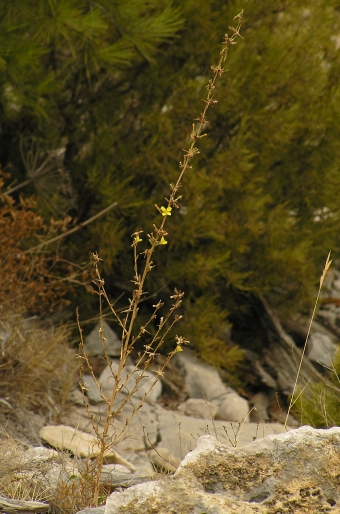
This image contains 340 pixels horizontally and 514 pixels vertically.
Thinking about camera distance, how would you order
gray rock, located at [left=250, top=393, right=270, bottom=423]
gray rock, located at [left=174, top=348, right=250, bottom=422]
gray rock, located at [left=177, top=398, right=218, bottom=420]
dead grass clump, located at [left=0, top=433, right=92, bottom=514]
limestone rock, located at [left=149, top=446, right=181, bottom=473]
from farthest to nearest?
gray rock, located at [left=250, top=393, right=270, bottom=423] → gray rock, located at [left=174, top=348, right=250, bottom=422] → gray rock, located at [left=177, top=398, right=218, bottom=420] → limestone rock, located at [left=149, top=446, right=181, bottom=473] → dead grass clump, located at [left=0, top=433, right=92, bottom=514]

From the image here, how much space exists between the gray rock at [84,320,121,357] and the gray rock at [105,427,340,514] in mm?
4215

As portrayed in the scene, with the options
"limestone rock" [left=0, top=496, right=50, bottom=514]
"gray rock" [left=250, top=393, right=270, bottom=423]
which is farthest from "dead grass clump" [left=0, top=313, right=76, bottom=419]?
"gray rock" [left=250, top=393, right=270, bottom=423]

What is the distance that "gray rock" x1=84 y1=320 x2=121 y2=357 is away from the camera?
20.7 ft

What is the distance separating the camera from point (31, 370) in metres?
4.62

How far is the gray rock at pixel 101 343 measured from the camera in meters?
6.32

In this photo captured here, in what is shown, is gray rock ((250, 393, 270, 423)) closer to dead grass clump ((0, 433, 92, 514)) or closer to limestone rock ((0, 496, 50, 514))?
dead grass clump ((0, 433, 92, 514))

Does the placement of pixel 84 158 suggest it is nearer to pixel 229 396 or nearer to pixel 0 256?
pixel 0 256

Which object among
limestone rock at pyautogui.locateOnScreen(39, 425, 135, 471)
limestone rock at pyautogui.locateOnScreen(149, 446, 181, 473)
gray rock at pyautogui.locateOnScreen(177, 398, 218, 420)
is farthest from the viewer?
gray rock at pyautogui.locateOnScreen(177, 398, 218, 420)

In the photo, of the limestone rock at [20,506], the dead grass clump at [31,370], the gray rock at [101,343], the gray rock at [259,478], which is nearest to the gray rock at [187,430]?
the dead grass clump at [31,370]

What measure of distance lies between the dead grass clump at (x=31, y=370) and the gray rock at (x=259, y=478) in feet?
8.19

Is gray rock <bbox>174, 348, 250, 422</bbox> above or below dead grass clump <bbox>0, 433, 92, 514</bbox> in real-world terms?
below

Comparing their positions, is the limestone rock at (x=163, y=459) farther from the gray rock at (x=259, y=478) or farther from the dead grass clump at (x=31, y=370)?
the gray rock at (x=259, y=478)

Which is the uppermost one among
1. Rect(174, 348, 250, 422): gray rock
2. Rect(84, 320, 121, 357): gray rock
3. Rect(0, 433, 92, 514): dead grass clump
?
Rect(0, 433, 92, 514): dead grass clump

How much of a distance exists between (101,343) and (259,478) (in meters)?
4.58
